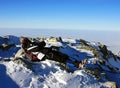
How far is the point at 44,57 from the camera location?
27469 mm

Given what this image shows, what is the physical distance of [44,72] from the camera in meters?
21.4

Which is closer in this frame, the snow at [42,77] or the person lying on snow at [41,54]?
the snow at [42,77]

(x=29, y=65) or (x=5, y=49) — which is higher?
(x=29, y=65)

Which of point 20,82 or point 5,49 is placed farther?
point 5,49

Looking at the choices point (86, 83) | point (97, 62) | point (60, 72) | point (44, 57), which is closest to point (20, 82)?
point (60, 72)

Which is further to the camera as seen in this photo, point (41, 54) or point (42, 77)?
point (41, 54)

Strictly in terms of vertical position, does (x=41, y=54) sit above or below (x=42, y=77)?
above

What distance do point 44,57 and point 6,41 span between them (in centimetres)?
3149

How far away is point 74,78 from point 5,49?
2727cm

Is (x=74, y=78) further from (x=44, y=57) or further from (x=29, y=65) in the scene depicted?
(x=44, y=57)

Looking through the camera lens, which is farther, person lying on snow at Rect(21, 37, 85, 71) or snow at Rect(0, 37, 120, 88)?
person lying on snow at Rect(21, 37, 85, 71)

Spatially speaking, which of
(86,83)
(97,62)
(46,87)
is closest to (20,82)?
(46,87)

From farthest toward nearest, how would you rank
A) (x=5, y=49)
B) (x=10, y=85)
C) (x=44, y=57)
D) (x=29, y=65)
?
(x=5, y=49) → (x=44, y=57) → (x=29, y=65) → (x=10, y=85)

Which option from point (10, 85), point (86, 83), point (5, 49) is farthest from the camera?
point (5, 49)
